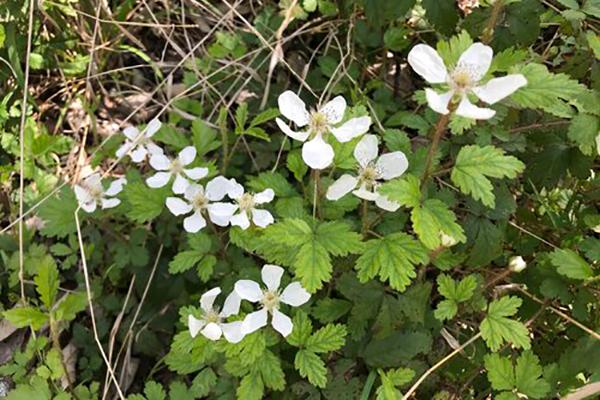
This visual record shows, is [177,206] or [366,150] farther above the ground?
[366,150]

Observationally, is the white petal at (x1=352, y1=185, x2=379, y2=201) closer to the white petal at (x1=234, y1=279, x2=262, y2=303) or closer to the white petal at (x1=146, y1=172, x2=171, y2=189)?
the white petal at (x1=234, y1=279, x2=262, y2=303)

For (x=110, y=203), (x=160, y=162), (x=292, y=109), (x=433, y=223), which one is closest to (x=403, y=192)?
(x=433, y=223)

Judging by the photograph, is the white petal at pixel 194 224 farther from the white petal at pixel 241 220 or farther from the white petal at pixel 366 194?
the white petal at pixel 366 194

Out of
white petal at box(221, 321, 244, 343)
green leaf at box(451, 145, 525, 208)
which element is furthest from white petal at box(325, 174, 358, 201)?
white petal at box(221, 321, 244, 343)

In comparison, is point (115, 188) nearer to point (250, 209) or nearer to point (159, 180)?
point (159, 180)

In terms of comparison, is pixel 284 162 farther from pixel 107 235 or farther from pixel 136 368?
pixel 136 368

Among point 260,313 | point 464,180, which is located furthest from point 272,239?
point 464,180
